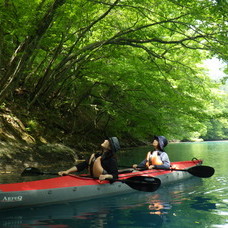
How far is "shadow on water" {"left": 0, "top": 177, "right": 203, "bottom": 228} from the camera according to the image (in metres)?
4.63

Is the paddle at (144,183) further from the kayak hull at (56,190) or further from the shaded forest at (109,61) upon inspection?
the shaded forest at (109,61)

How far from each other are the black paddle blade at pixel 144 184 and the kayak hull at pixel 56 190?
423 mm

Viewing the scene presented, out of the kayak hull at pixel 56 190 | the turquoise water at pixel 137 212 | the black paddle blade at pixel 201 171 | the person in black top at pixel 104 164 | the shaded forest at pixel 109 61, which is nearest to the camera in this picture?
the turquoise water at pixel 137 212

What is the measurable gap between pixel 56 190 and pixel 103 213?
3.61ft

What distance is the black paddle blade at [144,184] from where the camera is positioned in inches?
255

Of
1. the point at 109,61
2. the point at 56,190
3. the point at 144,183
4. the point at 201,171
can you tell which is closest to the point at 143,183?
the point at 144,183

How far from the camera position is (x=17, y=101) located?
14.1 meters

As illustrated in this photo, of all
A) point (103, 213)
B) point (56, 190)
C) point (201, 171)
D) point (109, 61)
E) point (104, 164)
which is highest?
point (109, 61)

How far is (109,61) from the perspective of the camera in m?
13.6

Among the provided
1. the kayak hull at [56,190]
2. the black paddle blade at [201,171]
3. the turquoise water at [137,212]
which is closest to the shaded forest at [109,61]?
the black paddle blade at [201,171]

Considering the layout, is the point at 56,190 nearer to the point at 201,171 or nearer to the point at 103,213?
the point at 103,213

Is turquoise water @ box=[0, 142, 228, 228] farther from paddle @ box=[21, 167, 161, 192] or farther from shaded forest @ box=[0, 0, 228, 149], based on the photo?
shaded forest @ box=[0, 0, 228, 149]

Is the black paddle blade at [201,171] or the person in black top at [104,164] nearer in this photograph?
the person in black top at [104,164]

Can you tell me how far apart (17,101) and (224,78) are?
9.01m
